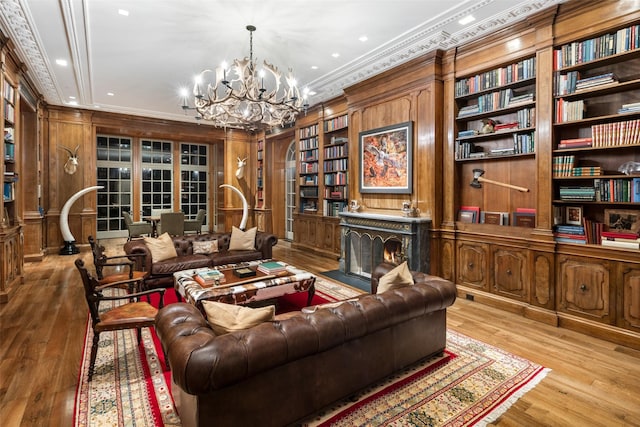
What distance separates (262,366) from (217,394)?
245 millimetres

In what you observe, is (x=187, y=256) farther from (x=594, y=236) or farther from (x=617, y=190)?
(x=617, y=190)

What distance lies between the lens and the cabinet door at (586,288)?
3199 millimetres

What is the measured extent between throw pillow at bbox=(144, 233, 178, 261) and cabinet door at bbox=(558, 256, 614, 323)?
479cm

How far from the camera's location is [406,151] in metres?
4.90

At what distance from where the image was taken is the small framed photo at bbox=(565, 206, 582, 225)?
11.5 feet

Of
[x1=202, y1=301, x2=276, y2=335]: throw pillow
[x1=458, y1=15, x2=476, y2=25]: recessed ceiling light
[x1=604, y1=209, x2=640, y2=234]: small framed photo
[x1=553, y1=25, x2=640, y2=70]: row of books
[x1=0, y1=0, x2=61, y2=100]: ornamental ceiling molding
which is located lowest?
[x1=202, y1=301, x2=276, y2=335]: throw pillow

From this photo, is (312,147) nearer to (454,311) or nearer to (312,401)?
(454,311)

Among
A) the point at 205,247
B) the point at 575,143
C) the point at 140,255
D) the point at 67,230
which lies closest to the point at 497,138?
the point at 575,143

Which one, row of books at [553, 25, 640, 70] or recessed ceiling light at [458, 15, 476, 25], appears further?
recessed ceiling light at [458, 15, 476, 25]

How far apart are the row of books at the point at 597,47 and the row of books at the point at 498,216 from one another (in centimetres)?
157

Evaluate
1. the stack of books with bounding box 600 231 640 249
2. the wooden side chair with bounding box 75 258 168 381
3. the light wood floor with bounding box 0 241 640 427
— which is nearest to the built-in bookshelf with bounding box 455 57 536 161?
the stack of books with bounding box 600 231 640 249

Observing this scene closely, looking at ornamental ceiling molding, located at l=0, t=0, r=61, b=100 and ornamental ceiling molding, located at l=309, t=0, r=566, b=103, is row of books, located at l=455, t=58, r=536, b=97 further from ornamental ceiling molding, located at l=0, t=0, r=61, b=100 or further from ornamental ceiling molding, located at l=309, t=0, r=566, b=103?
ornamental ceiling molding, located at l=0, t=0, r=61, b=100

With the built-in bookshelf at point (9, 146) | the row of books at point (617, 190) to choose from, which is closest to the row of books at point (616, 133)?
the row of books at point (617, 190)

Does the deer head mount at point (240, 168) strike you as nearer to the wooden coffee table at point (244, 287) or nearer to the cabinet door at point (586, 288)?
the wooden coffee table at point (244, 287)
